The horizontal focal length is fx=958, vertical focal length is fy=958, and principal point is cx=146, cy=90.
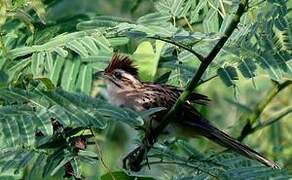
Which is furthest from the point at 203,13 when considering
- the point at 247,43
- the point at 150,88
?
the point at 247,43

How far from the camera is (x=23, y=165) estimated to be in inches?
142

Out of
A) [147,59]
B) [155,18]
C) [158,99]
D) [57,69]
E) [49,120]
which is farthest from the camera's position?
[57,69]

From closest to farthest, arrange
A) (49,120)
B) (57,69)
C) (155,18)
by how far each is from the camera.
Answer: (49,120) → (155,18) → (57,69)

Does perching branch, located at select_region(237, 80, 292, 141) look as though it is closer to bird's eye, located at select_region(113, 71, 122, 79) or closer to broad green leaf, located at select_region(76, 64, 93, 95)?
bird's eye, located at select_region(113, 71, 122, 79)

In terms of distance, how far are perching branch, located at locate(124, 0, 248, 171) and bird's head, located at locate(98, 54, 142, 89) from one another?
0.86 metres

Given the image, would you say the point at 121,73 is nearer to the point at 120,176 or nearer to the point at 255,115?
the point at 255,115

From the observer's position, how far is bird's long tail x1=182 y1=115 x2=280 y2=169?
14.0 feet

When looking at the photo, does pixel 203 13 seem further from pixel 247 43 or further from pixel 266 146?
pixel 266 146

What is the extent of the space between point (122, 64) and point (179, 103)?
4.82 feet

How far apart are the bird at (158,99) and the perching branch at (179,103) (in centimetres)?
7

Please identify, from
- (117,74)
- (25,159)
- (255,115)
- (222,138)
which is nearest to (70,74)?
(117,74)

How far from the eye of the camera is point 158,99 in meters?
4.64

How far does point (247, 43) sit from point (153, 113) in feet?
1.44

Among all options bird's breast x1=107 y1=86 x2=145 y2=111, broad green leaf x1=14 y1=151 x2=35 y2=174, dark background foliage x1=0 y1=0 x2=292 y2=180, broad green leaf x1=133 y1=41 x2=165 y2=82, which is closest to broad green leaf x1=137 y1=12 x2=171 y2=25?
dark background foliage x1=0 y1=0 x2=292 y2=180
